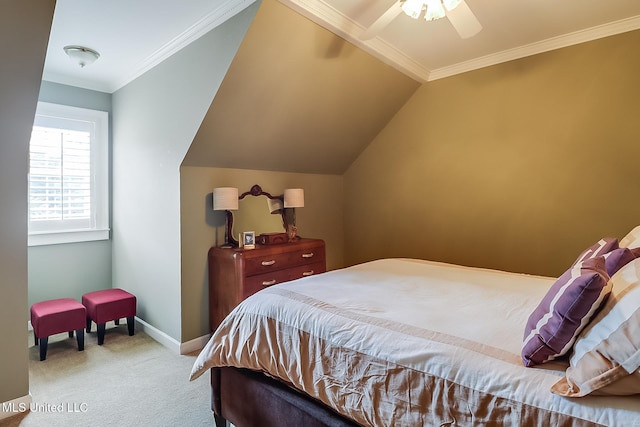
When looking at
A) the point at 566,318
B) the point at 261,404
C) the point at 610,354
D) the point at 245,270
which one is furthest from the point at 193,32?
the point at 610,354

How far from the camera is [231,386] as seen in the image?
175 centimetres

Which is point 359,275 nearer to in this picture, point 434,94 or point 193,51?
point 193,51

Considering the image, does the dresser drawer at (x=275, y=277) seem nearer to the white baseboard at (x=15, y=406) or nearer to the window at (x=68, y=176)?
the white baseboard at (x=15, y=406)

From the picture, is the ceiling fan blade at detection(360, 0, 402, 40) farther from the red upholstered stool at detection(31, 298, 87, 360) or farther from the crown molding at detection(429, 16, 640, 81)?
the red upholstered stool at detection(31, 298, 87, 360)

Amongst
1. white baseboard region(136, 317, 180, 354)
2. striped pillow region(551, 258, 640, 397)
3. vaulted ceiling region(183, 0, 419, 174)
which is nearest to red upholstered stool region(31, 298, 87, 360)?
white baseboard region(136, 317, 180, 354)

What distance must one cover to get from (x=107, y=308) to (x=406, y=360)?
9.39ft

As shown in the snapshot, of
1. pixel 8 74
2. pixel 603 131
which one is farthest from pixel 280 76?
pixel 603 131

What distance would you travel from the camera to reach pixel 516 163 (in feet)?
10.4

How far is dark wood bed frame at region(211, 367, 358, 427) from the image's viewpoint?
4.57 ft

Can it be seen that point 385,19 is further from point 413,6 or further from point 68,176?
point 68,176

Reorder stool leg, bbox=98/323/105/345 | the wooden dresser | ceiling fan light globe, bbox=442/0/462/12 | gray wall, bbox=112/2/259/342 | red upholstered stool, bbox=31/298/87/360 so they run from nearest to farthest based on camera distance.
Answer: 1. ceiling fan light globe, bbox=442/0/462/12
2. gray wall, bbox=112/2/259/342
3. red upholstered stool, bbox=31/298/87/360
4. the wooden dresser
5. stool leg, bbox=98/323/105/345

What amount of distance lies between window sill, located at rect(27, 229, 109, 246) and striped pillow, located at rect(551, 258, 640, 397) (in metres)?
4.08

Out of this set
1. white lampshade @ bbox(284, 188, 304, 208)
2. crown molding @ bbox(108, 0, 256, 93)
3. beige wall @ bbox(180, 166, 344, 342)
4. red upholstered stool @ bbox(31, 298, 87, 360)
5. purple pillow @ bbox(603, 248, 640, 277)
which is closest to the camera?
purple pillow @ bbox(603, 248, 640, 277)

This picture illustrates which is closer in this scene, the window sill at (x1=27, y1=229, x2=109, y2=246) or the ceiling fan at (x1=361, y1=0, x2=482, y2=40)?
the ceiling fan at (x1=361, y1=0, x2=482, y2=40)
